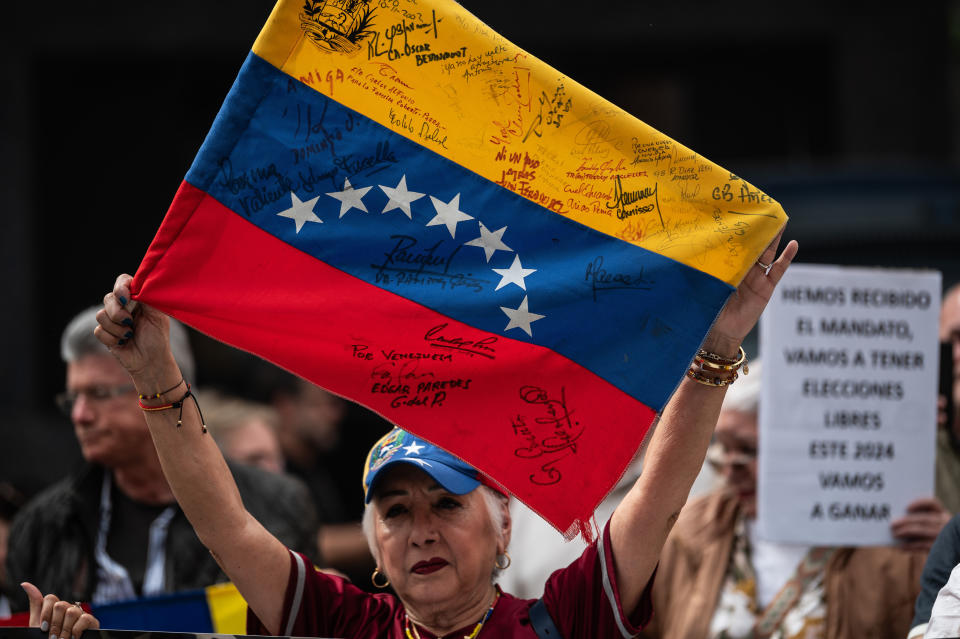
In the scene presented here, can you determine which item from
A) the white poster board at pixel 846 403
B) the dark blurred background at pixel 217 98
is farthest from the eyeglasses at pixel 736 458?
the dark blurred background at pixel 217 98

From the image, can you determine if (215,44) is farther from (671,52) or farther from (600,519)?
(600,519)

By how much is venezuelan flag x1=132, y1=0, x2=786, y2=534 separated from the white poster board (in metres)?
1.08

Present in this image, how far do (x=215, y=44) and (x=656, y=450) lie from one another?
612 centimetres

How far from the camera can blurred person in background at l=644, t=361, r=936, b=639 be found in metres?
3.52

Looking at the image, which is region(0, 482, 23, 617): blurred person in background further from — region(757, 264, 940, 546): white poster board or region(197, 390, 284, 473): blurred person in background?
region(757, 264, 940, 546): white poster board

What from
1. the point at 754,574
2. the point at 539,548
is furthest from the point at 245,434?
the point at 754,574

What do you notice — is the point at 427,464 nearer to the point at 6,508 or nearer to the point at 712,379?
the point at 712,379

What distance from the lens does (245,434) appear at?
509 centimetres

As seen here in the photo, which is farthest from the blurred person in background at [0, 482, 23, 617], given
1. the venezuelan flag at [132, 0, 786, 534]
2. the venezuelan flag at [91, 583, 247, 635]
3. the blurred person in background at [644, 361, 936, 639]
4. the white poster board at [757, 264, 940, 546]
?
the white poster board at [757, 264, 940, 546]

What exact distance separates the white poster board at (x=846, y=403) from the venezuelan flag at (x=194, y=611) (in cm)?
153

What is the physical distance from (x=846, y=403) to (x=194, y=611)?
1.97 metres

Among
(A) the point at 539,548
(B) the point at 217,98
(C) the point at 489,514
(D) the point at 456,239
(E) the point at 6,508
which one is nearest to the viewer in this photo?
(D) the point at 456,239

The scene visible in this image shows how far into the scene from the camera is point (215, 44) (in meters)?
8.02

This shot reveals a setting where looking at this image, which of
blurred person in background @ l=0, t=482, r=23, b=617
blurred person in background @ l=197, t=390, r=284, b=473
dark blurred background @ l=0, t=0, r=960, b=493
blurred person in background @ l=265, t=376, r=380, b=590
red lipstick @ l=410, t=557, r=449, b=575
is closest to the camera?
red lipstick @ l=410, t=557, r=449, b=575
